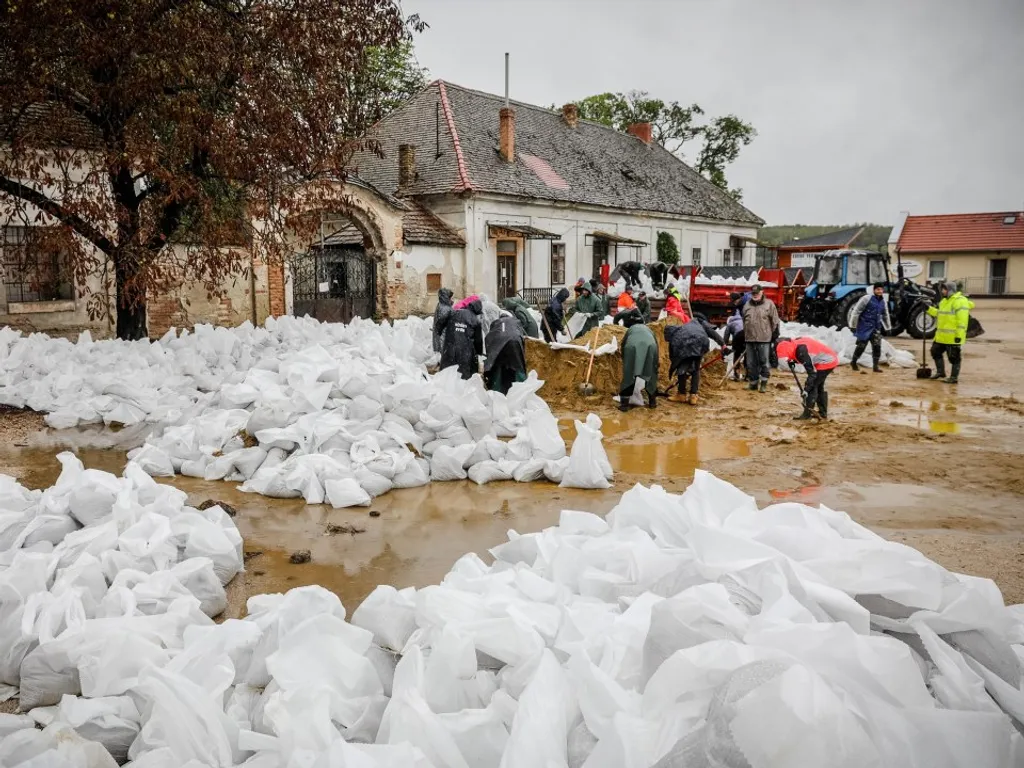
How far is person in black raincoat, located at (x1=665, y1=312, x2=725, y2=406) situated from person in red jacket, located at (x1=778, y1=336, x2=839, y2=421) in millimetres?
1062

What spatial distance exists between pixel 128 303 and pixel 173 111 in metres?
2.96

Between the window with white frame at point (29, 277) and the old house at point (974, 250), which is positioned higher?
the old house at point (974, 250)

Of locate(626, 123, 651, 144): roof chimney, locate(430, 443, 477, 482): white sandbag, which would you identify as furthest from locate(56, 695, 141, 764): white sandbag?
locate(626, 123, 651, 144): roof chimney

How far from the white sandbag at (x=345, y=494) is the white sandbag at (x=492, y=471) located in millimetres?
921

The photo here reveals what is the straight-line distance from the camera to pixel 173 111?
8945 mm

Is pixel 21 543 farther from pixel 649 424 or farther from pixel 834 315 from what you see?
pixel 834 315

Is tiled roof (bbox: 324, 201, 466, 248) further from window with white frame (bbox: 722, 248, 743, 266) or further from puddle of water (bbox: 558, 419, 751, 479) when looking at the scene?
window with white frame (bbox: 722, 248, 743, 266)

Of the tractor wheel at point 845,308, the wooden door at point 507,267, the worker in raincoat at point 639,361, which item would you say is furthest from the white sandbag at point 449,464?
the wooden door at point 507,267

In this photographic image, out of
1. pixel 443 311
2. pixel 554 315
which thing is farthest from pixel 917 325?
pixel 443 311

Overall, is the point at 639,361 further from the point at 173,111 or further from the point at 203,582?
the point at 173,111

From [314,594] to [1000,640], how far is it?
7.52 feet

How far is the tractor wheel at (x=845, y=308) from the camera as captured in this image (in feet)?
51.8

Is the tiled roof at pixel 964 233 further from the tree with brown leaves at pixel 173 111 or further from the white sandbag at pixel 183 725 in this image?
the white sandbag at pixel 183 725

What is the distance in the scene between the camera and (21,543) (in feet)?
12.2
